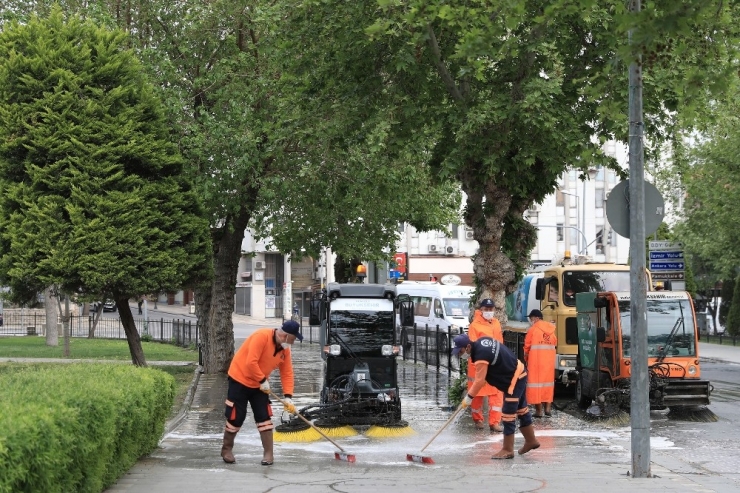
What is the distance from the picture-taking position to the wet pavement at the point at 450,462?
35.8 feet

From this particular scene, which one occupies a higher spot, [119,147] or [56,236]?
[119,147]

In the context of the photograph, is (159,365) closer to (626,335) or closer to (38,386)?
(626,335)

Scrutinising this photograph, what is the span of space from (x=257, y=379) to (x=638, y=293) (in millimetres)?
4163

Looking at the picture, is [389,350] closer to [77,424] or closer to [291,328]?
[291,328]

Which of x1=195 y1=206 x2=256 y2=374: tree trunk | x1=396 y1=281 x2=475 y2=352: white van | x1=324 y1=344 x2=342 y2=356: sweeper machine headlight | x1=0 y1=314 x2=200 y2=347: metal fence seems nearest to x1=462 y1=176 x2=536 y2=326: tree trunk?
x1=324 y1=344 x2=342 y2=356: sweeper machine headlight

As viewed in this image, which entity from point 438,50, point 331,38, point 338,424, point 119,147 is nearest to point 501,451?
point 338,424

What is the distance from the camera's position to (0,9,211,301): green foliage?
21.3m

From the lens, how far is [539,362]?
18000 millimetres

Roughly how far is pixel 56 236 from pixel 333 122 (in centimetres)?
618

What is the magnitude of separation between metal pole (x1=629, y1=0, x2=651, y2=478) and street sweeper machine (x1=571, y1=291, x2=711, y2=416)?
6380 mm

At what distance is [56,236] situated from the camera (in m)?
21.5

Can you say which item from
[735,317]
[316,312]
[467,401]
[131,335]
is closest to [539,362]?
[316,312]

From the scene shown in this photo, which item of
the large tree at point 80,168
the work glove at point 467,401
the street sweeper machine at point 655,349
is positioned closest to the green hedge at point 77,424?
the work glove at point 467,401

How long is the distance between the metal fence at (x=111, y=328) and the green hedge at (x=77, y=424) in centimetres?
2944
